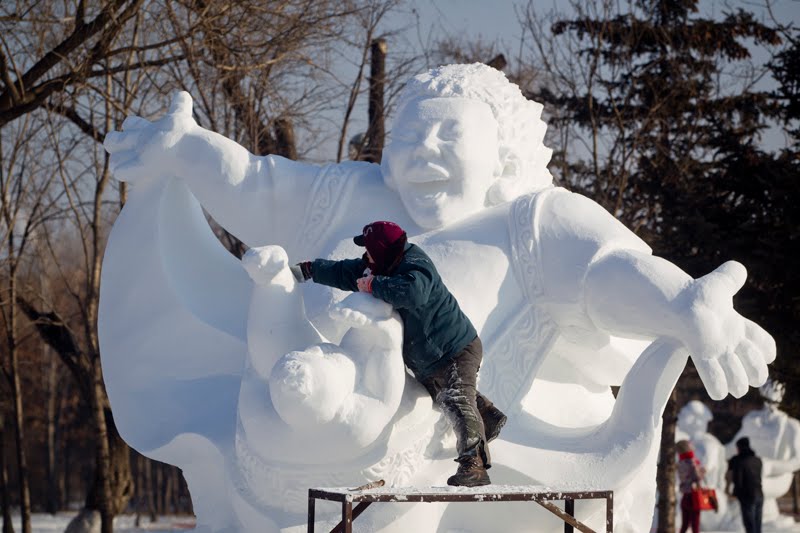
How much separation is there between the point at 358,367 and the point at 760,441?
542 inches

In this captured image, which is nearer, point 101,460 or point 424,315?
point 424,315

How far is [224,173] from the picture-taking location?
5047 mm

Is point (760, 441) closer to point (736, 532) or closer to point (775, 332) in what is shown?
point (736, 532)

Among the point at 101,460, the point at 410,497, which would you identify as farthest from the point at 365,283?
the point at 101,460

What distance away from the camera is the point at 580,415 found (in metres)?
5.09

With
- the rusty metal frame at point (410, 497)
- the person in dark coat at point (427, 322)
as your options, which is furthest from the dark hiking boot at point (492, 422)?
the rusty metal frame at point (410, 497)

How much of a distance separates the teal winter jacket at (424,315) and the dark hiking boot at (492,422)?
1.10 feet

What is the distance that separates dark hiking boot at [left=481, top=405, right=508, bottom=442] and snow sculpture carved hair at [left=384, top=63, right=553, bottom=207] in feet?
3.94

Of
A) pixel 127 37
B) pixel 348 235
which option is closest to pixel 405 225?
pixel 348 235

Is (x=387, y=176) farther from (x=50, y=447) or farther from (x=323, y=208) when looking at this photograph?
(x=50, y=447)

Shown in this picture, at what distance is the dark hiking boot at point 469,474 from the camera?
3854mm

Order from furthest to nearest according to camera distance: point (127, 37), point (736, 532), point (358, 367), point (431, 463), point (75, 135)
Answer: point (736, 532), point (75, 135), point (127, 37), point (431, 463), point (358, 367)

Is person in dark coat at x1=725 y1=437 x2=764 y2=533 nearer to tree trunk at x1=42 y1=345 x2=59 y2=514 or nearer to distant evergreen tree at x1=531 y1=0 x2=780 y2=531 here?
distant evergreen tree at x1=531 y1=0 x2=780 y2=531

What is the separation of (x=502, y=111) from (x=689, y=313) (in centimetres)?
134
